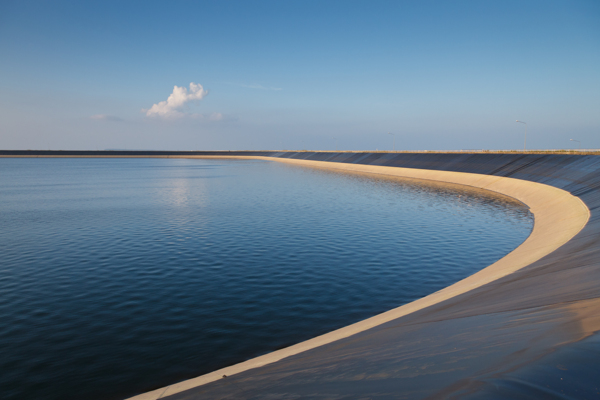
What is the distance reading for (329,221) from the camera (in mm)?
33125

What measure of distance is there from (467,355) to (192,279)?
1277 centimetres

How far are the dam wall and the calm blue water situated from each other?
2186 mm

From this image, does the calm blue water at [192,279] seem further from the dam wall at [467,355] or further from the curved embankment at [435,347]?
the dam wall at [467,355]

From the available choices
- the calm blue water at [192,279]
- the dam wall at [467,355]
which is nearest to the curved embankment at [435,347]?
the dam wall at [467,355]

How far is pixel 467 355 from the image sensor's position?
8227mm

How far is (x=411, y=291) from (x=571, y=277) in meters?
5.66

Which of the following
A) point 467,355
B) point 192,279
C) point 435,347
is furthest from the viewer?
point 192,279

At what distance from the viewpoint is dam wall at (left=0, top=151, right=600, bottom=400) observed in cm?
682

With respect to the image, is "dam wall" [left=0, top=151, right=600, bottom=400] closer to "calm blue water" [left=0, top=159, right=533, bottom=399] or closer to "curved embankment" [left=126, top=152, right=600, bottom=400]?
"curved embankment" [left=126, top=152, right=600, bottom=400]

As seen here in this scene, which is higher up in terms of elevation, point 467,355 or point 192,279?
point 467,355

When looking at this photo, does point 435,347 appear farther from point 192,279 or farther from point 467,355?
point 192,279

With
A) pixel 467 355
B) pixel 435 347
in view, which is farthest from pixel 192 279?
pixel 467 355

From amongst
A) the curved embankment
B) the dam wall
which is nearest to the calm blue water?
the curved embankment

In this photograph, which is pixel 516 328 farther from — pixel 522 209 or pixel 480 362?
pixel 522 209
